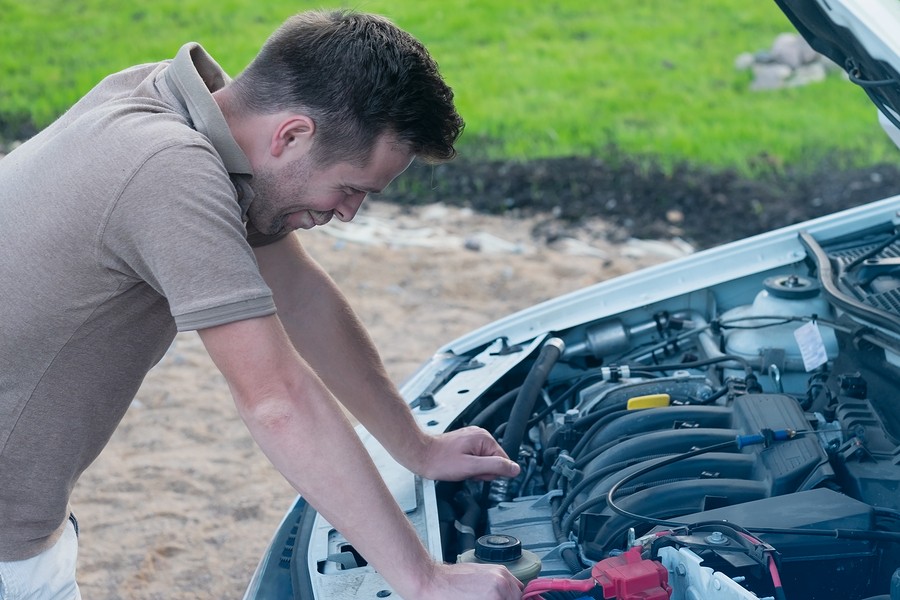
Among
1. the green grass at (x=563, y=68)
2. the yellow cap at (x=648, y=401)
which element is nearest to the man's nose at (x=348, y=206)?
the yellow cap at (x=648, y=401)

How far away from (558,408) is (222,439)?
2101 millimetres

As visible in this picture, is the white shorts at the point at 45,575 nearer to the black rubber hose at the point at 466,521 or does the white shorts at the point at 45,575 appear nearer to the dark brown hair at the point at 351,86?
the black rubber hose at the point at 466,521

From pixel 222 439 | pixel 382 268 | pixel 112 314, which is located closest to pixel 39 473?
pixel 112 314

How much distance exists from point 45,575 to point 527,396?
1.19m

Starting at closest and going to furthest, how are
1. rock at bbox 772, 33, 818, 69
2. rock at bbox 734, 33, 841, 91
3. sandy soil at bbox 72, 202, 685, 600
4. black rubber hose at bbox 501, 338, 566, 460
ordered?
black rubber hose at bbox 501, 338, 566, 460 → sandy soil at bbox 72, 202, 685, 600 → rock at bbox 734, 33, 841, 91 → rock at bbox 772, 33, 818, 69

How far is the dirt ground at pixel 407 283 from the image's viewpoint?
3549 mm

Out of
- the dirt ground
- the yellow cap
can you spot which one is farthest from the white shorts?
the yellow cap

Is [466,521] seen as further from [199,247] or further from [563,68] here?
[563,68]

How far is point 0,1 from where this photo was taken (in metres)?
10.6

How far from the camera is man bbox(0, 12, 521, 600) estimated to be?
1.63 m

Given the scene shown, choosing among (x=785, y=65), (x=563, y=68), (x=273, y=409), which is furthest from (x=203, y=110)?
(x=785, y=65)

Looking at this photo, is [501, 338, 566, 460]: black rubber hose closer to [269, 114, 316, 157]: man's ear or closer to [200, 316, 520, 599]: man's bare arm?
[200, 316, 520, 599]: man's bare arm

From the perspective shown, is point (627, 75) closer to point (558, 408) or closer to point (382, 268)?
point (382, 268)

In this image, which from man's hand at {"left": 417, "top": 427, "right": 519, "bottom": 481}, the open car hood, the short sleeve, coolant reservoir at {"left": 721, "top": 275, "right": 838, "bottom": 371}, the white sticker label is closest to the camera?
the short sleeve
